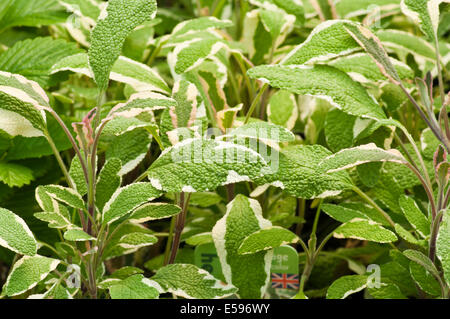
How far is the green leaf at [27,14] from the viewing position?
30.5 inches

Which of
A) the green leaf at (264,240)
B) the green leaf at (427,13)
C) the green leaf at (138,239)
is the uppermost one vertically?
the green leaf at (427,13)

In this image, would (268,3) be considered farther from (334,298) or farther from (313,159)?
(334,298)

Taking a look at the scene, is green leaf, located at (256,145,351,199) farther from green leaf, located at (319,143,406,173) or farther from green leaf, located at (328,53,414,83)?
green leaf, located at (328,53,414,83)

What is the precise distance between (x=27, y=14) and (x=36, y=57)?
0.11 m

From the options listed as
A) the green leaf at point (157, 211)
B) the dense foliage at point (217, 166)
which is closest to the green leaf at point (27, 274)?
the dense foliage at point (217, 166)

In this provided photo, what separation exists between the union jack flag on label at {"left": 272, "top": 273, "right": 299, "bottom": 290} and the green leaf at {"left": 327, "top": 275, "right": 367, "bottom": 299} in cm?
7

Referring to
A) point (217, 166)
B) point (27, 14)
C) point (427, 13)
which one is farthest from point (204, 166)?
point (27, 14)

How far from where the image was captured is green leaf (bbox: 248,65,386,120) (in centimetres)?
56

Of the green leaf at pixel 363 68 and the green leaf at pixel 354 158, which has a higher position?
the green leaf at pixel 363 68

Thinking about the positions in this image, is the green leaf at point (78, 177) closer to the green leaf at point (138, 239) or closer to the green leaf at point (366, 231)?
the green leaf at point (138, 239)

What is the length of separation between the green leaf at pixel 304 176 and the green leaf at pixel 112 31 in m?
0.21

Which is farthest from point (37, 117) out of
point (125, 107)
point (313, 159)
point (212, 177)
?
point (313, 159)

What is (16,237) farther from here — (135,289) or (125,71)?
(125,71)

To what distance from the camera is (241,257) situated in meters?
0.60
